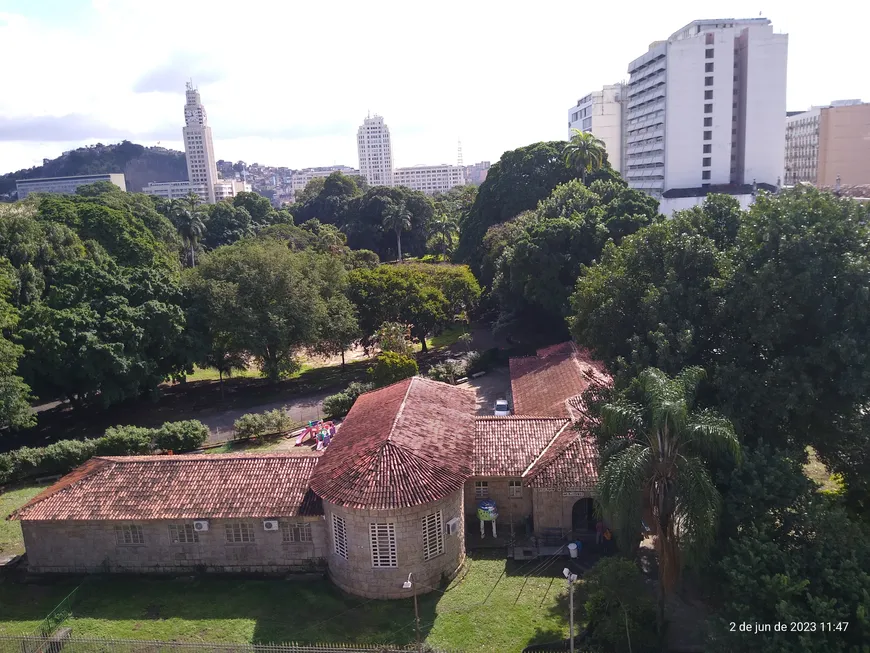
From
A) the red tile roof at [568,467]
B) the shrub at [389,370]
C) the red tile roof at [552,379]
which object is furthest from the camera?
the shrub at [389,370]

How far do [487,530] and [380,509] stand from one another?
6.46 metres

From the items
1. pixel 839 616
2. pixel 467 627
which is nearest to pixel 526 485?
pixel 467 627

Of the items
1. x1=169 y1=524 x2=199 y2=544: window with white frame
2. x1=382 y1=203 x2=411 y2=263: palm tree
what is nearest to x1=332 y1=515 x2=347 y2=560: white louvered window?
x1=169 y1=524 x2=199 y2=544: window with white frame

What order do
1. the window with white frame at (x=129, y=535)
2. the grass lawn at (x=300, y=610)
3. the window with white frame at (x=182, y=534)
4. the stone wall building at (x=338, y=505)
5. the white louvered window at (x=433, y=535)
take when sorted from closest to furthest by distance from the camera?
the grass lawn at (x=300, y=610) < the stone wall building at (x=338, y=505) < the white louvered window at (x=433, y=535) < the window with white frame at (x=182, y=534) < the window with white frame at (x=129, y=535)

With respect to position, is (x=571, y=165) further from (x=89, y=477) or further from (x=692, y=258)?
(x=89, y=477)

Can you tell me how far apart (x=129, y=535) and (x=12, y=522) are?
8.36 meters

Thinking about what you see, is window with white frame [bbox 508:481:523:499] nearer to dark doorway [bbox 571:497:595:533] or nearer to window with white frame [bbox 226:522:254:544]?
dark doorway [bbox 571:497:595:533]

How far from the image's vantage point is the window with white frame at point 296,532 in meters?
21.9

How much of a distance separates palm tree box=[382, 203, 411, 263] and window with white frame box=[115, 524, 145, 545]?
72.0 m

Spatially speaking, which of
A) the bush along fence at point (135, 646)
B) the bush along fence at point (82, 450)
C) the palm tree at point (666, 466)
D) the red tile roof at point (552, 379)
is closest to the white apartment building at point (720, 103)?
the red tile roof at point (552, 379)

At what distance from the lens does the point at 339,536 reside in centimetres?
2086

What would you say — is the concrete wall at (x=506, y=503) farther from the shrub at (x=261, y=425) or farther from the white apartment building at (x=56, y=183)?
the white apartment building at (x=56, y=183)

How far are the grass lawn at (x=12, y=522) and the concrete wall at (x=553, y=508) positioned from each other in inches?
738

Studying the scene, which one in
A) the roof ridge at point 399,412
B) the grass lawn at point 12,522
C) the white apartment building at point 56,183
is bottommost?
the grass lawn at point 12,522
